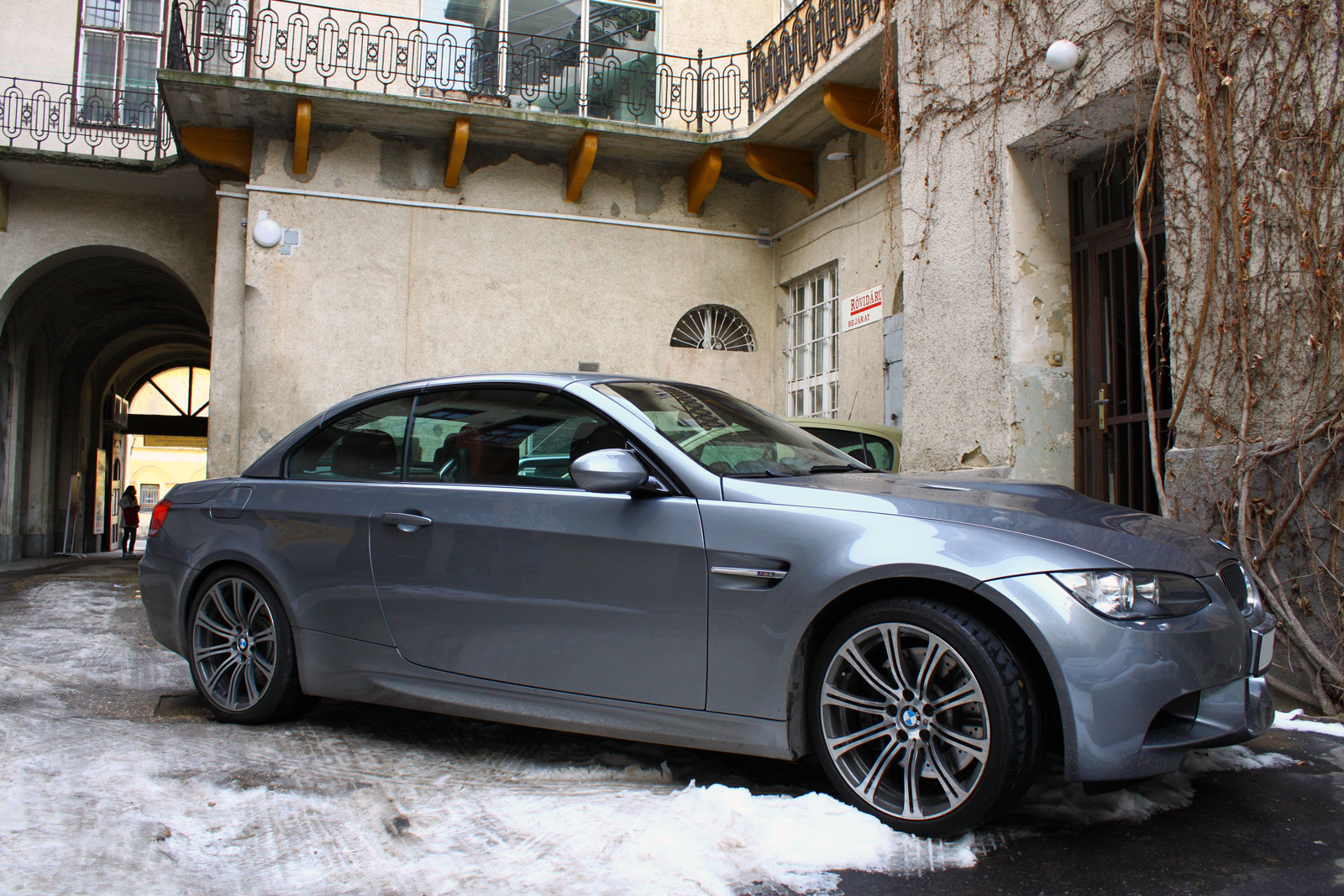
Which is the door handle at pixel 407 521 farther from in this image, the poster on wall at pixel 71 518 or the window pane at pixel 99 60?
the poster on wall at pixel 71 518

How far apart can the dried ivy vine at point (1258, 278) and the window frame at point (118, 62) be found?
13.2 m

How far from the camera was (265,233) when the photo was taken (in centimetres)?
1139

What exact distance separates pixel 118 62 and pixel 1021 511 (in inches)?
641

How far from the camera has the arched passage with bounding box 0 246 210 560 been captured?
17.1 metres

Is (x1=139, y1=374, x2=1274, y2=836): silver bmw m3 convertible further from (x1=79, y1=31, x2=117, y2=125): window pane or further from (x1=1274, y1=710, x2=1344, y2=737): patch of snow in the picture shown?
(x1=79, y1=31, x2=117, y2=125): window pane

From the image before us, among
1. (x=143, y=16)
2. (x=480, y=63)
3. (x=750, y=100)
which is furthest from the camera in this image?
(x=143, y=16)

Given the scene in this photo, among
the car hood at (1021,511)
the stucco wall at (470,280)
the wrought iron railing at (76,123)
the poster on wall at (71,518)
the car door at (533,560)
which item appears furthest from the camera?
the poster on wall at (71,518)

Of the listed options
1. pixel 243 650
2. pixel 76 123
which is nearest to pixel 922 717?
pixel 243 650

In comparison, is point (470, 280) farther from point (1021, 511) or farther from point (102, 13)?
point (1021, 511)

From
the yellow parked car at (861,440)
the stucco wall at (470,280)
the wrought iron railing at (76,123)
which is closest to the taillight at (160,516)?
the yellow parked car at (861,440)

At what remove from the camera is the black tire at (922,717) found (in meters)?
2.60

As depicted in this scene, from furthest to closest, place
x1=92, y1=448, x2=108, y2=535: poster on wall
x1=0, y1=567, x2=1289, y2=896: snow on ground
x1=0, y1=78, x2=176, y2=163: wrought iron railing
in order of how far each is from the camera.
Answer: x1=92, y1=448, x2=108, y2=535: poster on wall → x1=0, y1=78, x2=176, y2=163: wrought iron railing → x1=0, y1=567, x2=1289, y2=896: snow on ground

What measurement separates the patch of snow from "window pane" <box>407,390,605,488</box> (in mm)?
3064

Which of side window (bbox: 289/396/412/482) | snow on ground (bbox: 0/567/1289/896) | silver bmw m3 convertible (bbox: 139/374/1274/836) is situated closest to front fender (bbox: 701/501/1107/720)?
silver bmw m3 convertible (bbox: 139/374/1274/836)
